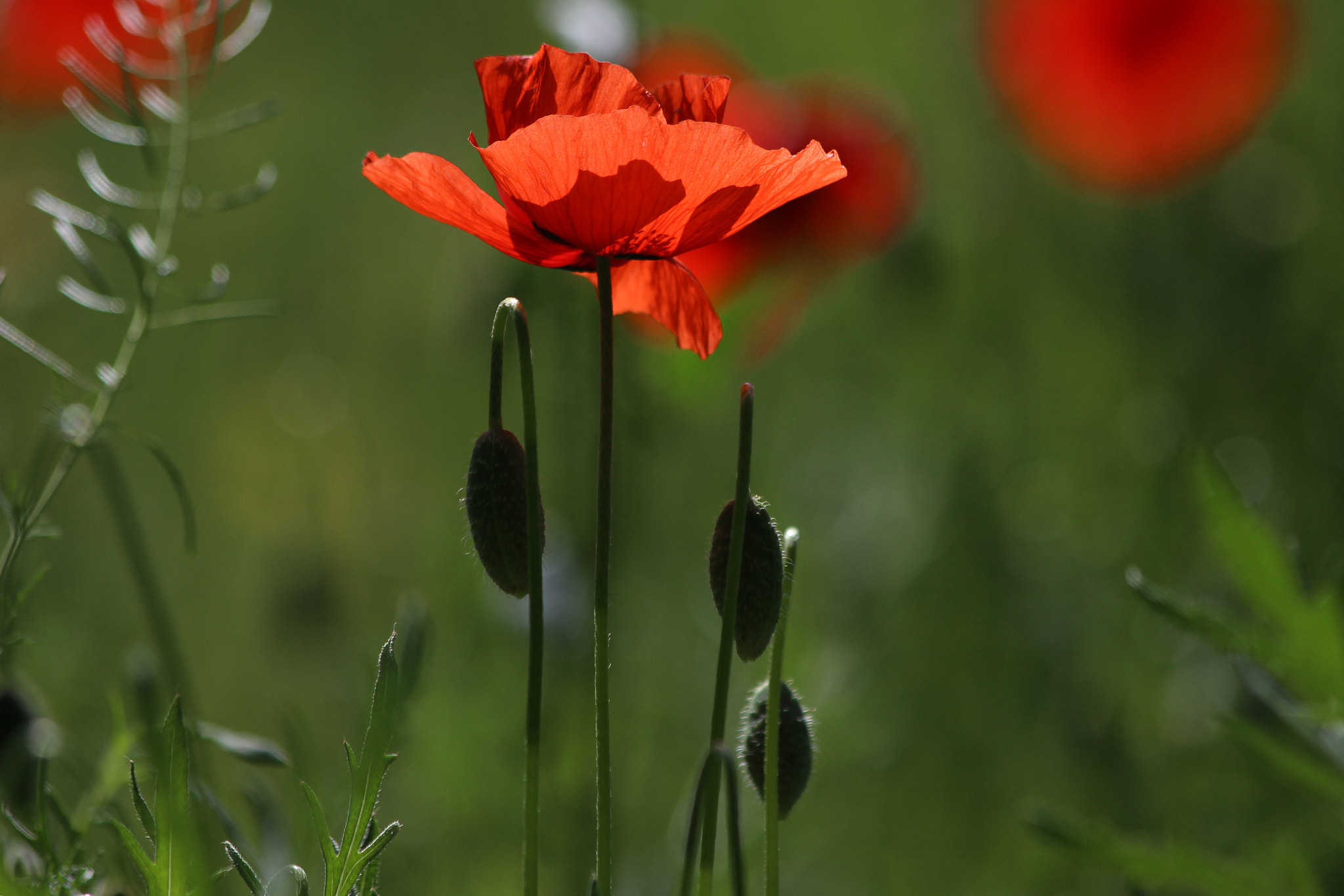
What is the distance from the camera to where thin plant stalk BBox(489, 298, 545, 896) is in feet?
1.51

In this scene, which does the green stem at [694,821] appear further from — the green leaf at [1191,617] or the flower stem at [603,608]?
the green leaf at [1191,617]

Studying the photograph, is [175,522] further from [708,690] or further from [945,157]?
[945,157]

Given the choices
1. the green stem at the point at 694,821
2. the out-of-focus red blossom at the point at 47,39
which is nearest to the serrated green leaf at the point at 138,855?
the green stem at the point at 694,821

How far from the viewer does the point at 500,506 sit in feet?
1.73

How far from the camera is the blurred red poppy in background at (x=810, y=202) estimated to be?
142cm

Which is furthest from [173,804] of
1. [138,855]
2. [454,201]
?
[454,201]

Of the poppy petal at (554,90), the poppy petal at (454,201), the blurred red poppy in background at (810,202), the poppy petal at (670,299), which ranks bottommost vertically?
the poppy petal at (670,299)

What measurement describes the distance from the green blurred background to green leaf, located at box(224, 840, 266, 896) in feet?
0.90

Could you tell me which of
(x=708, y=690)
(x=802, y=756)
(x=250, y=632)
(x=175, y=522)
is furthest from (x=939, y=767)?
(x=175, y=522)

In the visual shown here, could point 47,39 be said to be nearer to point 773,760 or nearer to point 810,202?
point 810,202

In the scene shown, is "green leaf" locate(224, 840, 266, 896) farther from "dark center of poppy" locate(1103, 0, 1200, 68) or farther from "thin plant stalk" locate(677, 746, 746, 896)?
"dark center of poppy" locate(1103, 0, 1200, 68)

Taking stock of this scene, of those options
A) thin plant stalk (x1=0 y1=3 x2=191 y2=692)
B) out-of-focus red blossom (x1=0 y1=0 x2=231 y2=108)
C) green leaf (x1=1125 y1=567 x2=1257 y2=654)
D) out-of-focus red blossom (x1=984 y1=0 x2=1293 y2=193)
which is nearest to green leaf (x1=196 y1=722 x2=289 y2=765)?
thin plant stalk (x1=0 y1=3 x2=191 y2=692)

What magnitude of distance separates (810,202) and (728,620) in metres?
1.18

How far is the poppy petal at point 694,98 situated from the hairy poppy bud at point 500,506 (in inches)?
7.0
